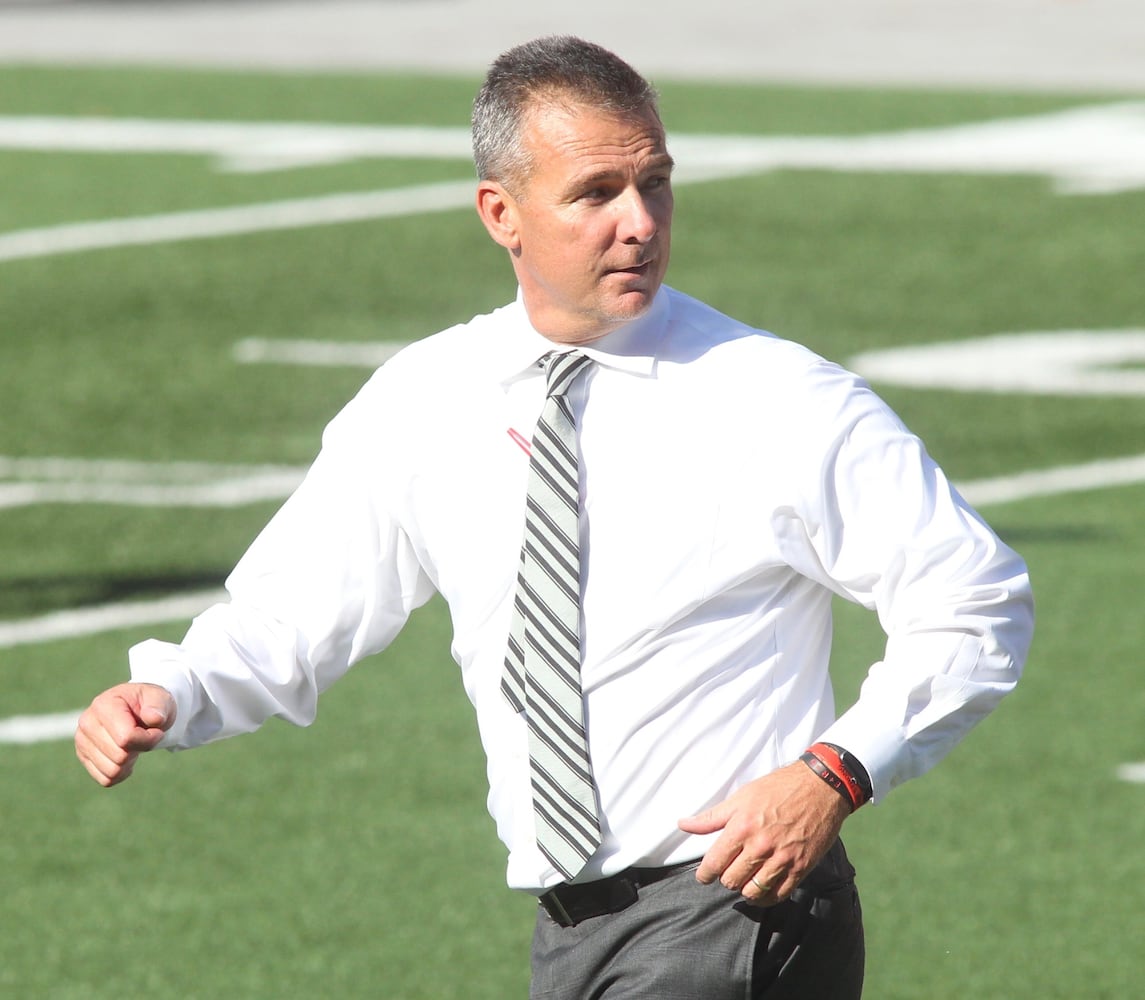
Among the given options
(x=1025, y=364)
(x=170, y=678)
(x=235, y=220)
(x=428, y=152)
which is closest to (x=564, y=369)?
(x=170, y=678)

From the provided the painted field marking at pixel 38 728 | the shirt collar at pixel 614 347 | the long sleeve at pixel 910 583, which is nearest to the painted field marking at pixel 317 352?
the painted field marking at pixel 38 728

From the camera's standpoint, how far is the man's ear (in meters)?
4.29

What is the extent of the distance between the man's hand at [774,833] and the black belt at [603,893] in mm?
393

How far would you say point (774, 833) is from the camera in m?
3.71

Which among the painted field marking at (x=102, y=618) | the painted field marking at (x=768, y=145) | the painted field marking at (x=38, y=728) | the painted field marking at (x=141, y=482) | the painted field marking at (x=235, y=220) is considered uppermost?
the painted field marking at (x=38, y=728)

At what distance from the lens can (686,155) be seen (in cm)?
2038

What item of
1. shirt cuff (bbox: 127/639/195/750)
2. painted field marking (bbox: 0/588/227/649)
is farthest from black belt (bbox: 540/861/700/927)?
painted field marking (bbox: 0/588/227/649)

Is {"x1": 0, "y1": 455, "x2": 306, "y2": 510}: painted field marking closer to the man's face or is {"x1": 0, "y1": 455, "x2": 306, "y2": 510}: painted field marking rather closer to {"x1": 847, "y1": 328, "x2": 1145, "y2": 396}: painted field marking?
{"x1": 847, "y1": 328, "x2": 1145, "y2": 396}: painted field marking

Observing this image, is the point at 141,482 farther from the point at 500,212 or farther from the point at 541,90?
the point at 541,90

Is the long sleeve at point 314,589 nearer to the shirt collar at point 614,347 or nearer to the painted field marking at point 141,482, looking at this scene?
the shirt collar at point 614,347

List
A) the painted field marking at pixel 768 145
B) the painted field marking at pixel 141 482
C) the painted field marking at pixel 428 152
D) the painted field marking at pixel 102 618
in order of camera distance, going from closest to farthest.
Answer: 1. the painted field marking at pixel 102 618
2. the painted field marking at pixel 141 482
3. the painted field marking at pixel 428 152
4. the painted field marking at pixel 768 145

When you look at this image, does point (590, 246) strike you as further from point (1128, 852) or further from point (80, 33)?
point (80, 33)

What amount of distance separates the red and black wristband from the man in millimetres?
152

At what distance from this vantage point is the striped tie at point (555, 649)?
13.5ft
